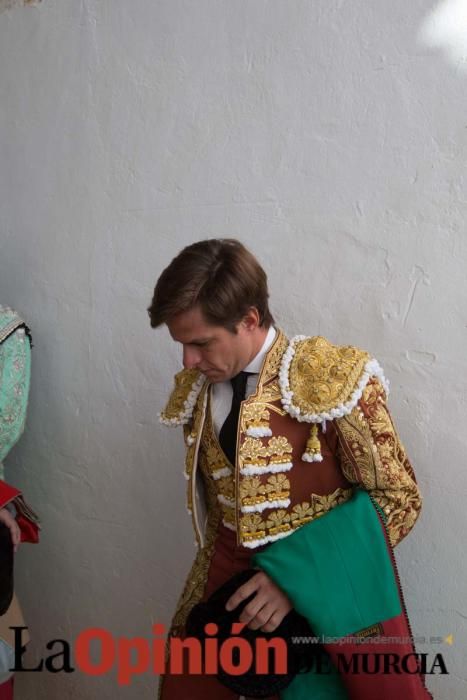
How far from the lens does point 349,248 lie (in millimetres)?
1872

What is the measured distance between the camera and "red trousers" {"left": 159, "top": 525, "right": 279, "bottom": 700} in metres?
1.56

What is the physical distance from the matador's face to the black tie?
0.10 feet

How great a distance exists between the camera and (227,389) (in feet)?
5.42

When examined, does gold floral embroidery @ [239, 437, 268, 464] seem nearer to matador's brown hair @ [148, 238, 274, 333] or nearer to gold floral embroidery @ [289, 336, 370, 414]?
gold floral embroidery @ [289, 336, 370, 414]

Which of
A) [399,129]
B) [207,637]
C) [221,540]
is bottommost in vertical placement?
[207,637]

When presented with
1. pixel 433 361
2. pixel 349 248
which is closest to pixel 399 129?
pixel 349 248

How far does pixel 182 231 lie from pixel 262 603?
1145 millimetres

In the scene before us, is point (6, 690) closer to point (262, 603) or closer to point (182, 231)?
point (262, 603)

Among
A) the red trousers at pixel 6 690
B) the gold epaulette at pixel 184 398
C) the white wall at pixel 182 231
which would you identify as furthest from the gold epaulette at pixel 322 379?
the red trousers at pixel 6 690

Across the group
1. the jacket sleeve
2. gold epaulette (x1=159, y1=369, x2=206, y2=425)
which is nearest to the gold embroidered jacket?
the jacket sleeve

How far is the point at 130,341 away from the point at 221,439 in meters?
0.77

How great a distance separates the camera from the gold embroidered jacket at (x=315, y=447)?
1.42m

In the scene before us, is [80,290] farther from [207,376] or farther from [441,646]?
[441,646]

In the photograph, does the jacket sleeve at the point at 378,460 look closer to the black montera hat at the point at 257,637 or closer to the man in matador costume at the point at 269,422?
the man in matador costume at the point at 269,422
